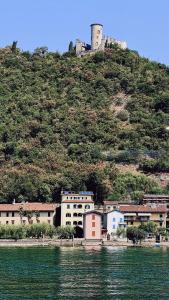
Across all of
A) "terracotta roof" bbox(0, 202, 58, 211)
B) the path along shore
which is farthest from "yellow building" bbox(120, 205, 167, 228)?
"terracotta roof" bbox(0, 202, 58, 211)

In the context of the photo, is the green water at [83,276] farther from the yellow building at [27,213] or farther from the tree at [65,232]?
the yellow building at [27,213]

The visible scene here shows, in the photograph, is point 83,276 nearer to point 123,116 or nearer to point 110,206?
point 110,206

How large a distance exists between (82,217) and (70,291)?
206ft

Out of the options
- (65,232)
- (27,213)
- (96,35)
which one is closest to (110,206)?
(65,232)

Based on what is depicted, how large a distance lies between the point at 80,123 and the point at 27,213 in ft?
129

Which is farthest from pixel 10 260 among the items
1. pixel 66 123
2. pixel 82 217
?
pixel 66 123

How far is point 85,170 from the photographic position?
118688mm

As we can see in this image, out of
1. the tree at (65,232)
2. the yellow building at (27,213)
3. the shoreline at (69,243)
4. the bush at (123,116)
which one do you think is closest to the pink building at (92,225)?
the tree at (65,232)

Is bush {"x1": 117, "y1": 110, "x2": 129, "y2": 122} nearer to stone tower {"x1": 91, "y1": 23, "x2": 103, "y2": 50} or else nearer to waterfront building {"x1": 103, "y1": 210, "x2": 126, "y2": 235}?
stone tower {"x1": 91, "y1": 23, "x2": 103, "y2": 50}

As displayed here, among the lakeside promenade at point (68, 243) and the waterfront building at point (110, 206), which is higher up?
the waterfront building at point (110, 206)

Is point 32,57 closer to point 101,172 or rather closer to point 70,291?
point 101,172

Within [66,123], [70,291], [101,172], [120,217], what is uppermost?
[66,123]

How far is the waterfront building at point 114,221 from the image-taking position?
106 metres

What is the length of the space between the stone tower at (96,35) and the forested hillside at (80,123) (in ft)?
14.1
